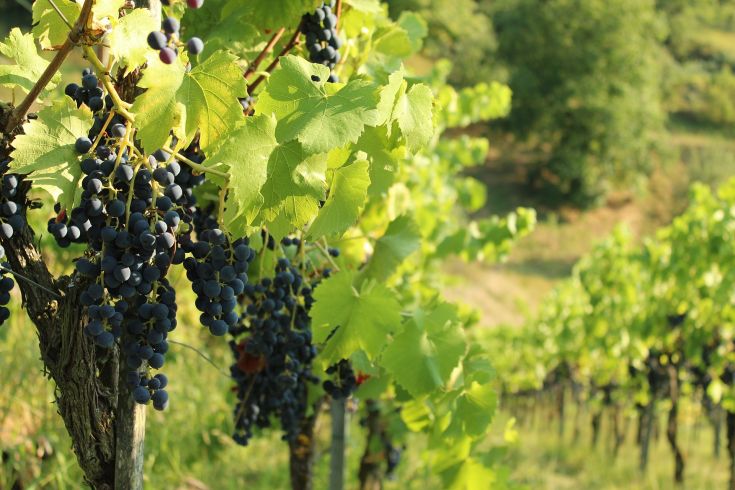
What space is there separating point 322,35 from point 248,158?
71cm

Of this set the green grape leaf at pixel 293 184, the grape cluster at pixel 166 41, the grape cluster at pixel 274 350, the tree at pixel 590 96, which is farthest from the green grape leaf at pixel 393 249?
the tree at pixel 590 96

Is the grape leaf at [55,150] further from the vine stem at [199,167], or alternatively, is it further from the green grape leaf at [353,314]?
the green grape leaf at [353,314]

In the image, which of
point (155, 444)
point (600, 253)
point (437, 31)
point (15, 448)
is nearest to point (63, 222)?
point (15, 448)

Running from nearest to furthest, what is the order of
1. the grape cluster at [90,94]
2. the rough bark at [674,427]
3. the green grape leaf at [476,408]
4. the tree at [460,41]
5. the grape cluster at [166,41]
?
the grape cluster at [166,41] → the grape cluster at [90,94] → the green grape leaf at [476,408] → the rough bark at [674,427] → the tree at [460,41]

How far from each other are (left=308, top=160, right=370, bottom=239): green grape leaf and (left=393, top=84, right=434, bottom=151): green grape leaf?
111 millimetres

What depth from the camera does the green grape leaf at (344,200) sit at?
5.00ft

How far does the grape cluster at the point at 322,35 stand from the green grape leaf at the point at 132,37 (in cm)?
66

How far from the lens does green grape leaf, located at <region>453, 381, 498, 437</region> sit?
208cm

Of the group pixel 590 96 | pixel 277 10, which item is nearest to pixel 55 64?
pixel 277 10

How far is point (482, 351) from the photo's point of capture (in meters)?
2.29

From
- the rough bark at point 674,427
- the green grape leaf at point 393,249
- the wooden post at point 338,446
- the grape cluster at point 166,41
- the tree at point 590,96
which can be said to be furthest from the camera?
the tree at point 590,96

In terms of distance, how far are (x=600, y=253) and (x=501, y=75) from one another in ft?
101

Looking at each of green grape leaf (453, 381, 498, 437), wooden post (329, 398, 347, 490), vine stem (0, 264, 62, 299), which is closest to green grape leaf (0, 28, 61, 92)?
vine stem (0, 264, 62, 299)

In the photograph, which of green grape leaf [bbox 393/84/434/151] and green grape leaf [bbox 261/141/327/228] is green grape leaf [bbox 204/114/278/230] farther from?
green grape leaf [bbox 393/84/434/151]
